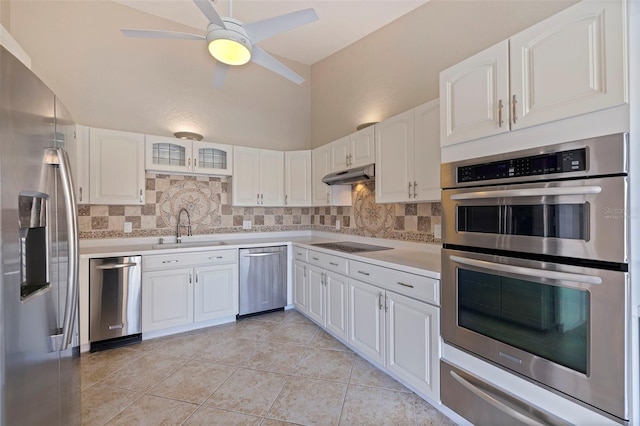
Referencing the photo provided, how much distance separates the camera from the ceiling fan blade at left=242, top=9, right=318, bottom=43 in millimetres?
1819

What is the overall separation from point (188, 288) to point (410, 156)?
8.69 ft

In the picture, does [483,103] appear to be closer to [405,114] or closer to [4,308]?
[405,114]

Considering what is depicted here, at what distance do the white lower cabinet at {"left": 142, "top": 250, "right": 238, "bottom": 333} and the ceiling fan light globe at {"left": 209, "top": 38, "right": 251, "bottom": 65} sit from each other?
1987 millimetres

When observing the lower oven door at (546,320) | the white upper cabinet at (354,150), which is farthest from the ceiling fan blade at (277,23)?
the lower oven door at (546,320)

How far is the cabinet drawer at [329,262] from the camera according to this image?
2.62 m

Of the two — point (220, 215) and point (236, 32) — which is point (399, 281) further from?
point (220, 215)

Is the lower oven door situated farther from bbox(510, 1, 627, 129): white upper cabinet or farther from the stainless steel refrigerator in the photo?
the stainless steel refrigerator

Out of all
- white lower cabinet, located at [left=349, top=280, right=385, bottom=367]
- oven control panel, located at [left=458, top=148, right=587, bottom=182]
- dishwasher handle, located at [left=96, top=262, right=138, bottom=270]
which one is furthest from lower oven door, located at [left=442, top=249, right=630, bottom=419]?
dishwasher handle, located at [left=96, top=262, right=138, bottom=270]

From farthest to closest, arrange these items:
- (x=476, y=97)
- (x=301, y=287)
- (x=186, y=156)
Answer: (x=301, y=287) → (x=186, y=156) → (x=476, y=97)

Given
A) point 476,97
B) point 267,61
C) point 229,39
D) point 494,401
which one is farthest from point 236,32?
point 494,401

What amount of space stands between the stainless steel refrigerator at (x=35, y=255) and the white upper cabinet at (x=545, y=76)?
6.35 feet

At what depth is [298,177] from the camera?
3.93m

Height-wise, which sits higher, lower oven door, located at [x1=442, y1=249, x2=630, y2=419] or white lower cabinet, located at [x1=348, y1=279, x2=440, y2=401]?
lower oven door, located at [x1=442, y1=249, x2=630, y2=419]

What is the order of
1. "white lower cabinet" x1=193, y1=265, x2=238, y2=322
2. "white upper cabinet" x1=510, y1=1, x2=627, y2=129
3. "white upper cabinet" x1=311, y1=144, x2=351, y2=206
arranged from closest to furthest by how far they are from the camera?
"white upper cabinet" x1=510, y1=1, x2=627, y2=129
"white lower cabinet" x1=193, y1=265, x2=238, y2=322
"white upper cabinet" x1=311, y1=144, x2=351, y2=206
